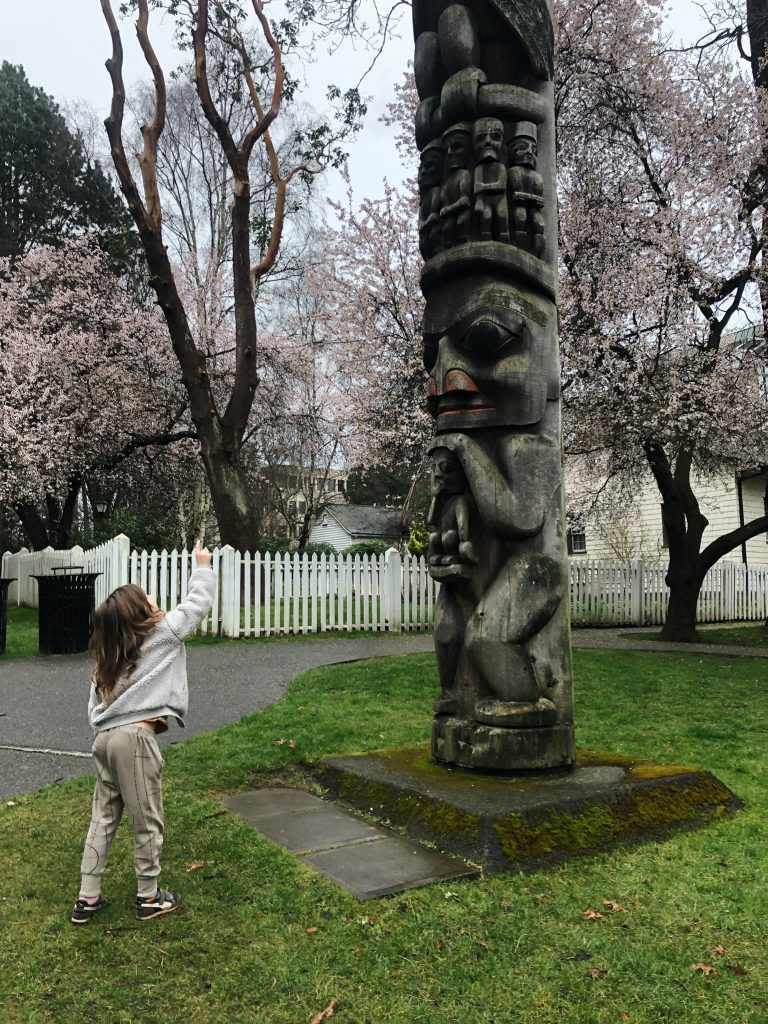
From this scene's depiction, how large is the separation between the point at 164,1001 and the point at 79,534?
2794 centimetres

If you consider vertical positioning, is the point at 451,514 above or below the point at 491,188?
below

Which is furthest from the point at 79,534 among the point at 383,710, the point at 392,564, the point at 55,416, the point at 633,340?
the point at 383,710

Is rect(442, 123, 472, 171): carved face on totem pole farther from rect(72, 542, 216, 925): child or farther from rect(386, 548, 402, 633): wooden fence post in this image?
rect(386, 548, 402, 633): wooden fence post

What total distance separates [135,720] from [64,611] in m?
10.1

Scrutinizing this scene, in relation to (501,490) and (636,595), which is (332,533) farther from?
(501,490)

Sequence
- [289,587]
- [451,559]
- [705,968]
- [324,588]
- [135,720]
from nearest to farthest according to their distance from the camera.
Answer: [705,968]
[135,720]
[451,559]
[289,587]
[324,588]

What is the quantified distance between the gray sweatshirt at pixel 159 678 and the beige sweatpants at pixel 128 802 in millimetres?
72

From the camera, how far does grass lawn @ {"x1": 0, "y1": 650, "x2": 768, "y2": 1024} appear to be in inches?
113

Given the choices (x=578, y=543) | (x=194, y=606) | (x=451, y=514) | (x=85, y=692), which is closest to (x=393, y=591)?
(x=85, y=692)

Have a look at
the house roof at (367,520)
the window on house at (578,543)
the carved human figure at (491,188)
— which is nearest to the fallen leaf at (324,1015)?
the carved human figure at (491,188)

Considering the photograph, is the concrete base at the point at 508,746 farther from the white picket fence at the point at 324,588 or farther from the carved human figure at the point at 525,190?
the white picket fence at the point at 324,588

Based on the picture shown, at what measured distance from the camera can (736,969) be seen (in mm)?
3094

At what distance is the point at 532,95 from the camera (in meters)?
5.21

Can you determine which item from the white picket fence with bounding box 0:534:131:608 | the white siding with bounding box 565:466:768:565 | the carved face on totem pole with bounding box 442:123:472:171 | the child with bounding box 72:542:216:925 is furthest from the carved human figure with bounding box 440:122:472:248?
the white siding with bounding box 565:466:768:565
